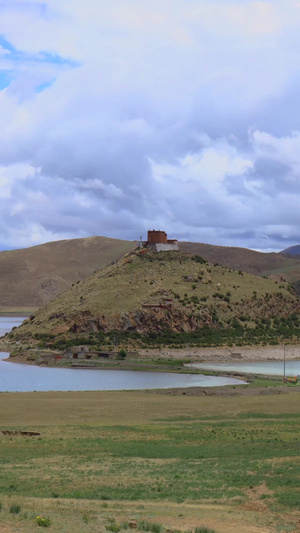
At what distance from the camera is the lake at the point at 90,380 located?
63.5 metres

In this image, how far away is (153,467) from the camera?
22.7 meters

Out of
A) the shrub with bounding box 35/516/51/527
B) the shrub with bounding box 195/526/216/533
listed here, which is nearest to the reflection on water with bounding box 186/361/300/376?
the shrub with bounding box 195/526/216/533

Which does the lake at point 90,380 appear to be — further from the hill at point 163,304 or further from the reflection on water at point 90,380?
the hill at point 163,304

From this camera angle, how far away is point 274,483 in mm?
19359

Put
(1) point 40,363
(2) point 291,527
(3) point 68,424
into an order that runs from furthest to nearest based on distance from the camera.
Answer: (1) point 40,363, (3) point 68,424, (2) point 291,527

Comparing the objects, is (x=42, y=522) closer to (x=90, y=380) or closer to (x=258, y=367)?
(x=90, y=380)

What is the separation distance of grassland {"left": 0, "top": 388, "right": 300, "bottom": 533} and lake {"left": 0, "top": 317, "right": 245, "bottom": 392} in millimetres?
20266

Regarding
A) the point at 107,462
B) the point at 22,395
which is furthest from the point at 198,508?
the point at 22,395

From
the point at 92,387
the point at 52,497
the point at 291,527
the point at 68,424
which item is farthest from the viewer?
the point at 92,387

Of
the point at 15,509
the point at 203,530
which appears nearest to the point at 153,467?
the point at 15,509

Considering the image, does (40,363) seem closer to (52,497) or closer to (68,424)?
(68,424)

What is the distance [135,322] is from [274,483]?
3419 inches

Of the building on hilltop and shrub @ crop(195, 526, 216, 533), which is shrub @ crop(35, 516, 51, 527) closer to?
shrub @ crop(195, 526, 216, 533)

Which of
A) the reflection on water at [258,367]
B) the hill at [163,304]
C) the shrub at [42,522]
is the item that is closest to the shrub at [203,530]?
the shrub at [42,522]
